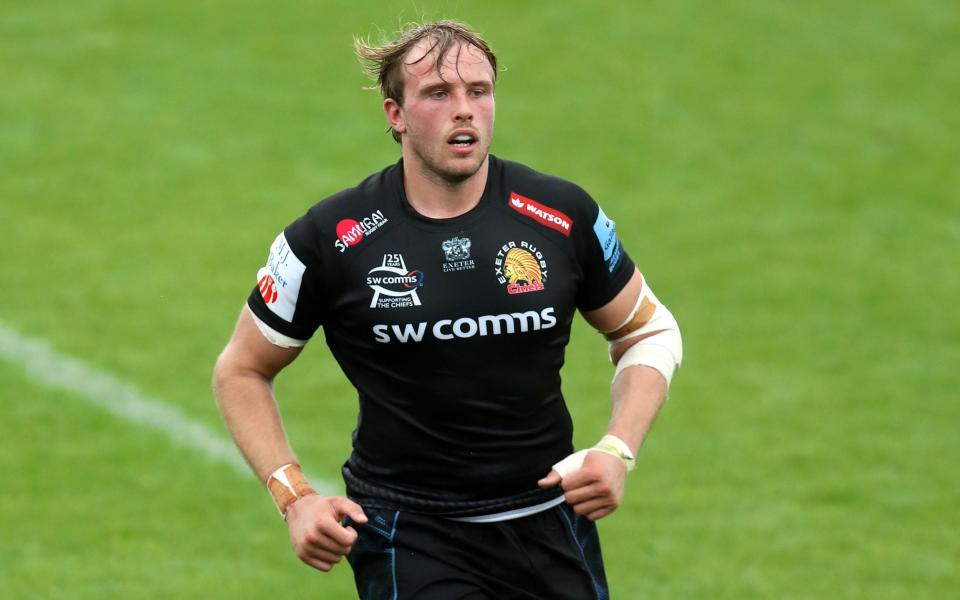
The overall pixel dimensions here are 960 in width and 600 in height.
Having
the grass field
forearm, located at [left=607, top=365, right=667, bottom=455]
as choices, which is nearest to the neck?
forearm, located at [left=607, top=365, right=667, bottom=455]

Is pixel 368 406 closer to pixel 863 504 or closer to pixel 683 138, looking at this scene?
pixel 863 504

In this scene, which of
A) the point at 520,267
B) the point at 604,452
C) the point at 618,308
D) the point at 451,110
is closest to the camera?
the point at 604,452

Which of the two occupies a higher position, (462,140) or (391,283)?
(462,140)

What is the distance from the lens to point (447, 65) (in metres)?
5.36

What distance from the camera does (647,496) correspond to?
9.80m

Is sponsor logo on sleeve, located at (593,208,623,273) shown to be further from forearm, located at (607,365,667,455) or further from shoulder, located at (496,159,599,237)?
forearm, located at (607,365,667,455)

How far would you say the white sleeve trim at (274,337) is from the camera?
18.2 ft

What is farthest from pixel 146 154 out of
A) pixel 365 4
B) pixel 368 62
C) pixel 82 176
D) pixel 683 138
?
pixel 368 62

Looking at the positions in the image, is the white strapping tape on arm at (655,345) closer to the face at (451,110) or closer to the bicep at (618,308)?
the bicep at (618,308)

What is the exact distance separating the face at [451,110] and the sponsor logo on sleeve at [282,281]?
54 centimetres

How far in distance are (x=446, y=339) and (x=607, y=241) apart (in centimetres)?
66

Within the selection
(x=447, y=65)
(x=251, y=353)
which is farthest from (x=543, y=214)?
(x=251, y=353)

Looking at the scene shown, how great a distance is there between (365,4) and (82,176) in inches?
148

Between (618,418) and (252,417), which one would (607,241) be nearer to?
(618,418)
